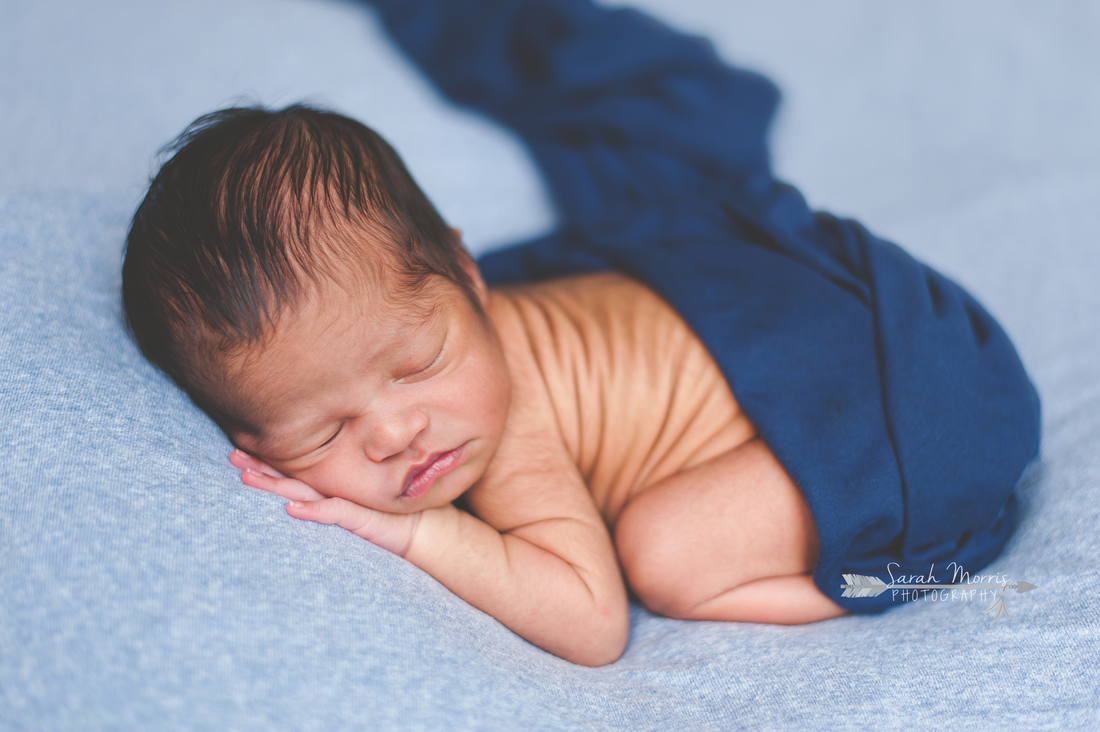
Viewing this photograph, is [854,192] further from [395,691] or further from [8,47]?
[8,47]

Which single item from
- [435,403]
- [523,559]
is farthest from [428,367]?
[523,559]

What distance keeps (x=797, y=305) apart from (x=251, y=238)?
708 millimetres

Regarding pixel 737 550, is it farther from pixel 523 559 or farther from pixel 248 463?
pixel 248 463

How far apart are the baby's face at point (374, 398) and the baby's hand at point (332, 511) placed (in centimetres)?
2

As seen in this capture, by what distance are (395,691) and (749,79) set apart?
1.43 meters

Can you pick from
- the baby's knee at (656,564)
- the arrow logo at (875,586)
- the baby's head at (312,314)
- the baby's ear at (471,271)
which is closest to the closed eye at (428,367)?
the baby's head at (312,314)

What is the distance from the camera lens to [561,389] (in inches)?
43.8

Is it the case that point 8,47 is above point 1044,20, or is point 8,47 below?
below

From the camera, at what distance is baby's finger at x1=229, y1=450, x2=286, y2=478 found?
2.92ft

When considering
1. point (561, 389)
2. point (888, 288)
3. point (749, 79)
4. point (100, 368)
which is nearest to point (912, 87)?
→ point (749, 79)

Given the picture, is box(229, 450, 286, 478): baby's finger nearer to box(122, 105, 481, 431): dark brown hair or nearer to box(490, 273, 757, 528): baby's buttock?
box(122, 105, 481, 431): dark brown hair

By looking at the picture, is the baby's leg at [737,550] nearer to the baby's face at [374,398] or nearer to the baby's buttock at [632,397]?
the baby's buttock at [632,397]

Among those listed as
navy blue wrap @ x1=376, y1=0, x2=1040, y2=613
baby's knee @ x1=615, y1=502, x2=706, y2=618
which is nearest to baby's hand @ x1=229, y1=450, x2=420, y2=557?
baby's knee @ x1=615, y1=502, x2=706, y2=618

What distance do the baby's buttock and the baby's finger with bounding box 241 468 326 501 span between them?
36 cm
